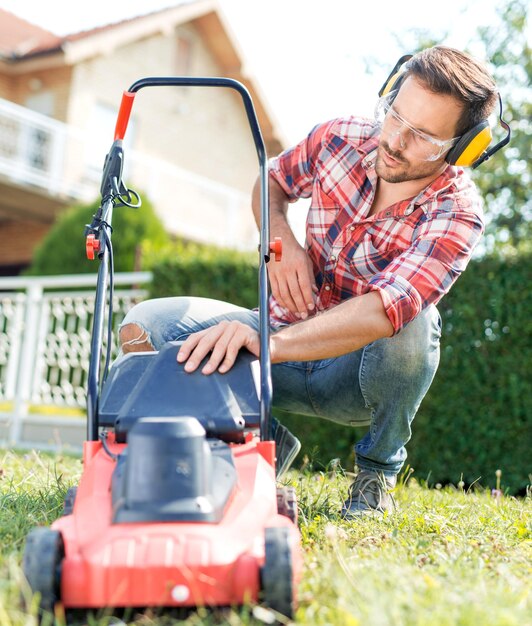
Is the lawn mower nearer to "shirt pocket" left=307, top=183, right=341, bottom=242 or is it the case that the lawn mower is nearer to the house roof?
"shirt pocket" left=307, top=183, right=341, bottom=242

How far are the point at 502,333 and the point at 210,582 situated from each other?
373cm

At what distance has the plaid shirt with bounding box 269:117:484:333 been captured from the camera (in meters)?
2.51

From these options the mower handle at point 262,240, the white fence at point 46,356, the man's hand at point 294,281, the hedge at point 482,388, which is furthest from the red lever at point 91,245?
the white fence at point 46,356

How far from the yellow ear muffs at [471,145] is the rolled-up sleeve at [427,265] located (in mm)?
164

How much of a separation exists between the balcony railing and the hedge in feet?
25.0

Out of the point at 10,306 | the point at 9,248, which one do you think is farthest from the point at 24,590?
the point at 9,248

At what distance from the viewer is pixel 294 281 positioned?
287cm

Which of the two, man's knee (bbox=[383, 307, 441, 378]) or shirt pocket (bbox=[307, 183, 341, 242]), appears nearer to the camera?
man's knee (bbox=[383, 307, 441, 378])

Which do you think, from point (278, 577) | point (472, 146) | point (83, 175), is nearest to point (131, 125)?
point (83, 175)

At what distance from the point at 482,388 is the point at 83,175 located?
37.3 feet

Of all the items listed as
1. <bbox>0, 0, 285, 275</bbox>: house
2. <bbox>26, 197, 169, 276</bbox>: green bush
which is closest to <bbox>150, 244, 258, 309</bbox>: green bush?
<bbox>26, 197, 169, 276</bbox>: green bush

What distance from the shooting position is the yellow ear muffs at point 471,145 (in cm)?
259

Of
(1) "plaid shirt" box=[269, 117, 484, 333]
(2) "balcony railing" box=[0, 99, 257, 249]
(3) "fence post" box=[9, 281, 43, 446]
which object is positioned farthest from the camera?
(2) "balcony railing" box=[0, 99, 257, 249]

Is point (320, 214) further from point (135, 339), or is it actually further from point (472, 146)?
point (135, 339)
